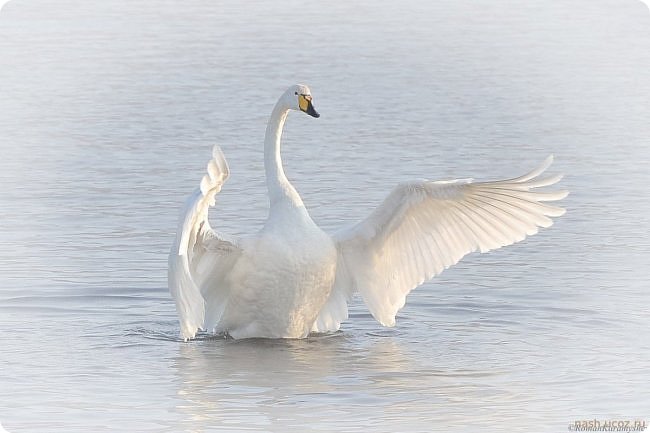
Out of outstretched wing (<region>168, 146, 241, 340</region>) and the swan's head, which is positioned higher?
the swan's head

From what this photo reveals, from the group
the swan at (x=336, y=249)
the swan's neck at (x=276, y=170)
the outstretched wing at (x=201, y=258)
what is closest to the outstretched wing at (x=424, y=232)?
the swan at (x=336, y=249)

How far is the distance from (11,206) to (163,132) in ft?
11.2

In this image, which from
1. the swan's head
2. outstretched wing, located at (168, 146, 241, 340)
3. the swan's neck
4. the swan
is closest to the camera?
outstretched wing, located at (168, 146, 241, 340)

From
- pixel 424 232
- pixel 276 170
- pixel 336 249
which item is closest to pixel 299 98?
pixel 276 170

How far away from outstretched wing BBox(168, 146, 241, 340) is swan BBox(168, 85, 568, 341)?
0.5 inches

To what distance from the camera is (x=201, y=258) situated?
912 centimetres

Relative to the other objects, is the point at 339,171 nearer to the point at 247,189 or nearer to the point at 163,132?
the point at 247,189

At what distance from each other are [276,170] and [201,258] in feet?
2.54

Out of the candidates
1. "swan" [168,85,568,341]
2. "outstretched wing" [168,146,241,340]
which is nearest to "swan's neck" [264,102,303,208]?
"swan" [168,85,568,341]

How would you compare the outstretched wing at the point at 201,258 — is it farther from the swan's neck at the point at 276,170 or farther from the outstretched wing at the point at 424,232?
the outstretched wing at the point at 424,232

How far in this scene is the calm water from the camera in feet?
26.3

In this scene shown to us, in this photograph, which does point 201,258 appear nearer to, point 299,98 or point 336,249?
point 336,249

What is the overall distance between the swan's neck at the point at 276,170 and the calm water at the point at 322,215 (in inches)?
37.4

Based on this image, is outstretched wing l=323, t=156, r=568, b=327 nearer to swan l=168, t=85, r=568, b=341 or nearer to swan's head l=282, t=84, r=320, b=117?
swan l=168, t=85, r=568, b=341
